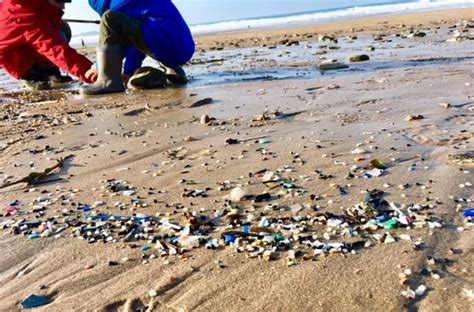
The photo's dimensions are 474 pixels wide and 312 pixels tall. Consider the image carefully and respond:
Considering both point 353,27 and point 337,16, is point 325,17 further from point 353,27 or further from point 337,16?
point 353,27

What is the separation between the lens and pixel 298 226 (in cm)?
203

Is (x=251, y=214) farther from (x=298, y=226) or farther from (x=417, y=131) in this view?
(x=417, y=131)

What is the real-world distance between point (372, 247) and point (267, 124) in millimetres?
1909

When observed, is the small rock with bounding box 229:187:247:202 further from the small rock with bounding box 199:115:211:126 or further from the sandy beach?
the small rock with bounding box 199:115:211:126

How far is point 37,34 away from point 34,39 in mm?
75

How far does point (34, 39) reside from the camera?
5680 mm

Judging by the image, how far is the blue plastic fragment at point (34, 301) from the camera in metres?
1.67

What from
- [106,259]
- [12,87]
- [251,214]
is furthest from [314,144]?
[12,87]

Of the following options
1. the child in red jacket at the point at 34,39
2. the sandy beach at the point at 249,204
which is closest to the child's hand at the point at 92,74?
the child in red jacket at the point at 34,39

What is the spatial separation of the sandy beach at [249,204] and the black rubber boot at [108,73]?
2.96 ft

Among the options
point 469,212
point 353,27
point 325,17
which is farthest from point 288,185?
point 325,17

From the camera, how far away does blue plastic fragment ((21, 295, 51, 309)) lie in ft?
5.48

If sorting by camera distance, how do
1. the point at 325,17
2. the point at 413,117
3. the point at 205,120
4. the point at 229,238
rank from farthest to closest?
the point at 325,17
the point at 205,120
the point at 413,117
the point at 229,238

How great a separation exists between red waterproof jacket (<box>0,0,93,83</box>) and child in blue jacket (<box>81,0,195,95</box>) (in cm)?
28
